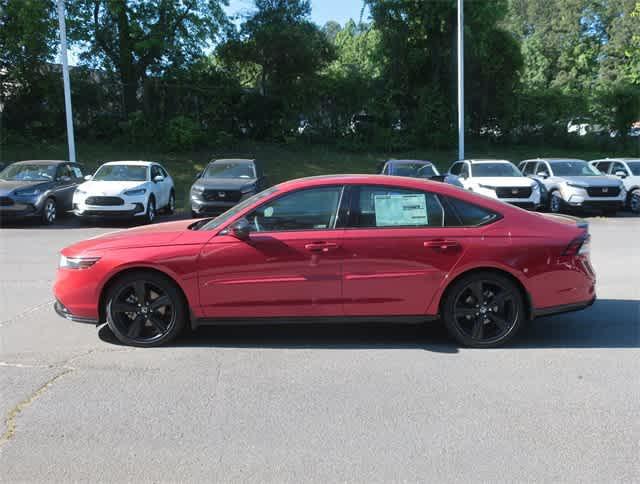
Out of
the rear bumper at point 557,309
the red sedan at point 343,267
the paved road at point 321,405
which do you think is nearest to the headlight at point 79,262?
the red sedan at point 343,267

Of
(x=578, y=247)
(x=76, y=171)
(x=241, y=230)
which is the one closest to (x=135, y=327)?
(x=241, y=230)

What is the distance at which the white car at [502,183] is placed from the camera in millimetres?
15594

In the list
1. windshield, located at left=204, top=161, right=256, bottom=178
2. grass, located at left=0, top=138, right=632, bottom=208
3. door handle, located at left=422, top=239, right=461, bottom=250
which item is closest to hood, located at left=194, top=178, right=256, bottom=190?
windshield, located at left=204, top=161, right=256, bottom=178

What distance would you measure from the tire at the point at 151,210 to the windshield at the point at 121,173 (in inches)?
27.9

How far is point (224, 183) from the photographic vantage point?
15.4m

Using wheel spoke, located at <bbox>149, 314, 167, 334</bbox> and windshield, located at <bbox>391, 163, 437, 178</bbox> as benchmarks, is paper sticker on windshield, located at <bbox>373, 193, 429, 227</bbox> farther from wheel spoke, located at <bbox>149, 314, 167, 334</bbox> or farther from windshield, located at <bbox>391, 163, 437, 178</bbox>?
windshield, located at <bbox>391, 163, 437, 178</bbox>

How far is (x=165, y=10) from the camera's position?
86.1ft

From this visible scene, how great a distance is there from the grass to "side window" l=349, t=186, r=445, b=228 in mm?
16648

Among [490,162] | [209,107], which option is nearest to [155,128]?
[209,107]

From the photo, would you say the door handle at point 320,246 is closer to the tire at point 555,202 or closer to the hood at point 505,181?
the hood at point 505,181

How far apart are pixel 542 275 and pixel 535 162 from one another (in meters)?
14.0

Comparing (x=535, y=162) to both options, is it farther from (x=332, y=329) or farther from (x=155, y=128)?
(x=155, y=128)

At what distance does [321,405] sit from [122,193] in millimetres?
11449

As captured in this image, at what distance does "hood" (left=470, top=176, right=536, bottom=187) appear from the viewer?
15664mm
